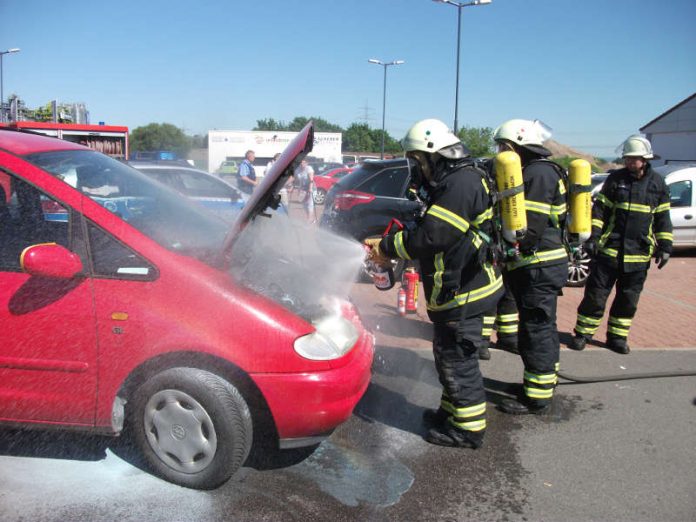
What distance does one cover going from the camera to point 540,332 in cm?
407

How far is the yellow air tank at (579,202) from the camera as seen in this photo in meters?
4.36

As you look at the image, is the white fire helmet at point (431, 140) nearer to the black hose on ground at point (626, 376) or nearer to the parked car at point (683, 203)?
the black hose on ground at point (626, 376)

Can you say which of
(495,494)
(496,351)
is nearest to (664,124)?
(496,351)

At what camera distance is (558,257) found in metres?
4.12

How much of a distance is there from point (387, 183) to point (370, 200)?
13.9 inches

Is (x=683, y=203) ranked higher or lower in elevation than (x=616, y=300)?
higher

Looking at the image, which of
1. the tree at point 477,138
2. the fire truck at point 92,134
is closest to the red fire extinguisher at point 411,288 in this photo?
the fire truck at point 92,134

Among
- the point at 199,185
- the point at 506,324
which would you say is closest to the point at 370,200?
the point at 199,185

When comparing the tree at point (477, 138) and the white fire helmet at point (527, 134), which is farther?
the tree at point (477, 138)

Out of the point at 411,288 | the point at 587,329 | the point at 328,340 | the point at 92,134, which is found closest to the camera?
the point at 328,340

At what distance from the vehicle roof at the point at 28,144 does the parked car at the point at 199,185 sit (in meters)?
4.69

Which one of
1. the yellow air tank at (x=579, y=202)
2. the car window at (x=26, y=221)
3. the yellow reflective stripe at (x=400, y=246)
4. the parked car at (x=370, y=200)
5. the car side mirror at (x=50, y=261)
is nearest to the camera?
the car side mirror at (x=50, y=261)

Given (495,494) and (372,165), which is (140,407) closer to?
(495,494)

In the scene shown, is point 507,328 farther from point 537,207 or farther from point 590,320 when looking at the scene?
point 537,207
